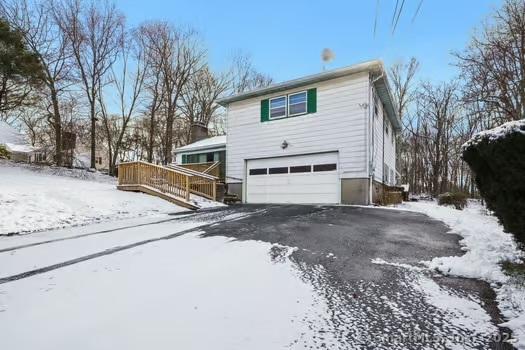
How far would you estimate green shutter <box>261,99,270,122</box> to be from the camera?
13.1m

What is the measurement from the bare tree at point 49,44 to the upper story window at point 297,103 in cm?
1408

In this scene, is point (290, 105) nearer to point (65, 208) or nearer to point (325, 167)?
point (325, 167)

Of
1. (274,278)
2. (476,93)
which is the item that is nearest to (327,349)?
(274,278)

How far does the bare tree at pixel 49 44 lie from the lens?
17750 millimetres

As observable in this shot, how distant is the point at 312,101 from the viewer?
1198cm

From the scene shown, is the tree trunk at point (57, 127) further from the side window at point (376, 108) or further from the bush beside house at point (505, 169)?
the bush beside house at point (505, 169)

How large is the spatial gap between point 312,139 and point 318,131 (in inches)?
14.6

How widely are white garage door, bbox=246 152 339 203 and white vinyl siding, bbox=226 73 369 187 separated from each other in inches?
11.3

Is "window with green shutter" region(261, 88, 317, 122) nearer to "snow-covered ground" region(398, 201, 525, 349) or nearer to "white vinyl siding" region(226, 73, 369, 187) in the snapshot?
"white vinyl siding" region(226, 73, 369, 187)

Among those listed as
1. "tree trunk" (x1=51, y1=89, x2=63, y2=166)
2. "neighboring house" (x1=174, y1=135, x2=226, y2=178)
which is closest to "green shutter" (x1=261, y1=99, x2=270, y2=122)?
"neighboring house" (x1=174, y1=135, x2=226, y2=178)

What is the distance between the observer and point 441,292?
288 cm

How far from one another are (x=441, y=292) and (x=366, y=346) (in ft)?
4.30

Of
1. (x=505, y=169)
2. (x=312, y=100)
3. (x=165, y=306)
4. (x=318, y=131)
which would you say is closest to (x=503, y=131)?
(x=505, y=169)

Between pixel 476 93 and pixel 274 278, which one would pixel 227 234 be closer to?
pixel 274 278
